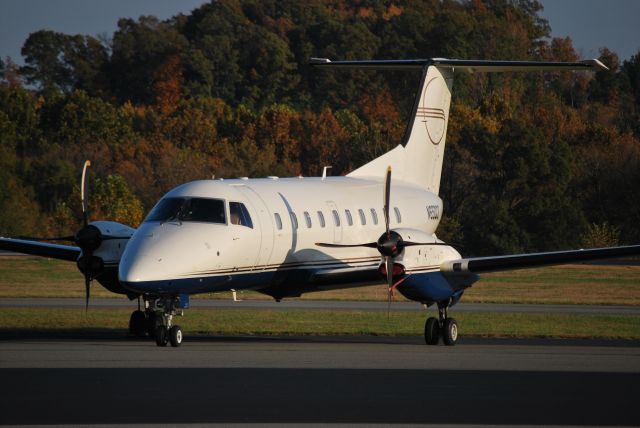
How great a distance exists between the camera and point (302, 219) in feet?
77.4

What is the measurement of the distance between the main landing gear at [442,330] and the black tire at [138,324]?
5.02m

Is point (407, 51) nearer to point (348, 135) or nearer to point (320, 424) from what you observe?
point (348, 135)

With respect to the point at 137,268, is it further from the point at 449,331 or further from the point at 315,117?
the point at 315,117

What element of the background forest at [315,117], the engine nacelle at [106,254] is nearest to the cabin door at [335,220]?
the engine nacelle at [106,254]

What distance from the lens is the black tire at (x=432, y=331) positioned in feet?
74.5

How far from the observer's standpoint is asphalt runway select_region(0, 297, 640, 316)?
→ 103ft

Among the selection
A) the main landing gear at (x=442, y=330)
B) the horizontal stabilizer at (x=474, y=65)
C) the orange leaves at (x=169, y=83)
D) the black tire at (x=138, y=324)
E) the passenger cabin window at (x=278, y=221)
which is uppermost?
the orange leaves at (x=169, y=83)

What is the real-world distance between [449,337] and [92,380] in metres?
8.21

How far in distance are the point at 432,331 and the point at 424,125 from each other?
24.1ft

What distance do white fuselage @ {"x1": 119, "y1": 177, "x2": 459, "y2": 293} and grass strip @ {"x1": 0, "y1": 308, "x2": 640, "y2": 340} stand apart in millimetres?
2362

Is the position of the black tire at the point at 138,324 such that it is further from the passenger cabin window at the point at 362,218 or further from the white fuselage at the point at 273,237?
the passenger cabin window at the point at 362,218

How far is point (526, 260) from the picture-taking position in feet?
73.8

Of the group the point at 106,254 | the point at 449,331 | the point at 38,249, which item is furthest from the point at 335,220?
the point at 38,249

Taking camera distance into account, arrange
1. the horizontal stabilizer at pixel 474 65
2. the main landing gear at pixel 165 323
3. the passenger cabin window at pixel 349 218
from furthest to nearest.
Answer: the horizontal stabilizer at pixel 474 65, the passenger cabin window at pixel 349 218, the main landing gear at pixel 165 323
